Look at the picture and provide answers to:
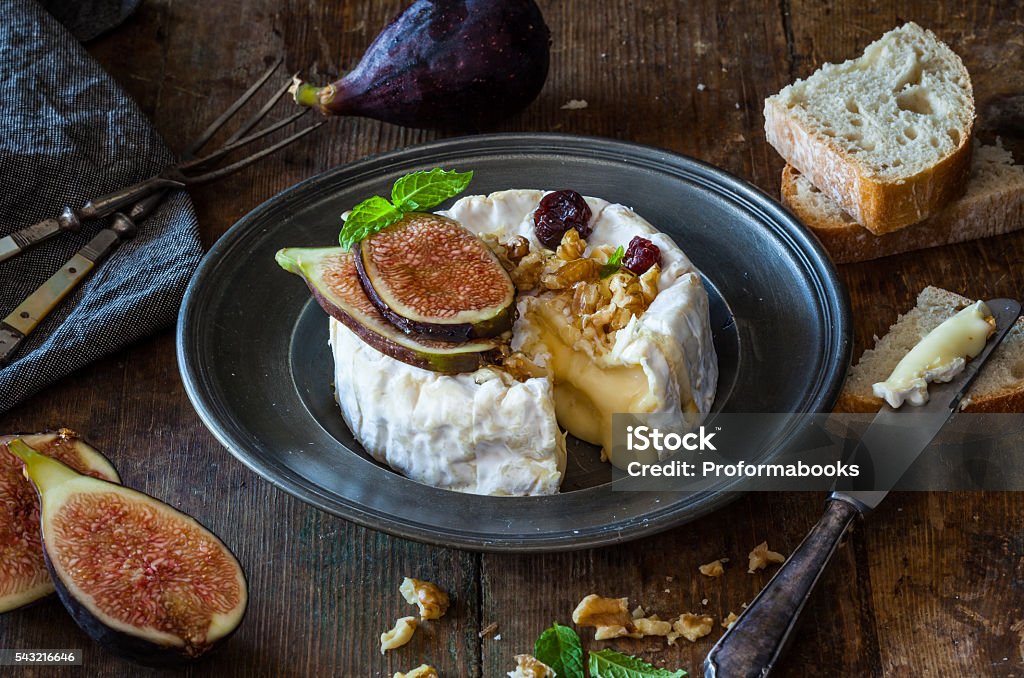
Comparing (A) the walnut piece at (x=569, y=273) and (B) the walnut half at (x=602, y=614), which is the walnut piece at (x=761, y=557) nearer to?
(B) the walnut half at (x=602, y=614)

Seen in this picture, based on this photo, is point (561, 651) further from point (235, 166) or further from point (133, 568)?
point (235, 166)

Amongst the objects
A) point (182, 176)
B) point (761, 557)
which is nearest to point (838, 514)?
point (761, 557)

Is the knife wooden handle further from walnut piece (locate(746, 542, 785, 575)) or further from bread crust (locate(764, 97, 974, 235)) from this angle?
bread crust (locate(764, 97, 974, 235))

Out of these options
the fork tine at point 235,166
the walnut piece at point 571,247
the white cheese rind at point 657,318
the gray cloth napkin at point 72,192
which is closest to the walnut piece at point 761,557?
the white cheese rind at point 657,318

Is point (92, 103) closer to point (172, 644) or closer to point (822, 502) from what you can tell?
point (172, 644)

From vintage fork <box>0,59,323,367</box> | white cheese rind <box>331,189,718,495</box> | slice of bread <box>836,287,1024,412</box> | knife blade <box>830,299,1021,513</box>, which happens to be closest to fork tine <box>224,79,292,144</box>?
vintage fork <box>0,59,323,367</box>

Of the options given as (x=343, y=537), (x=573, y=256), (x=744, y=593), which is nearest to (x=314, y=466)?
(x=343, y=537)
